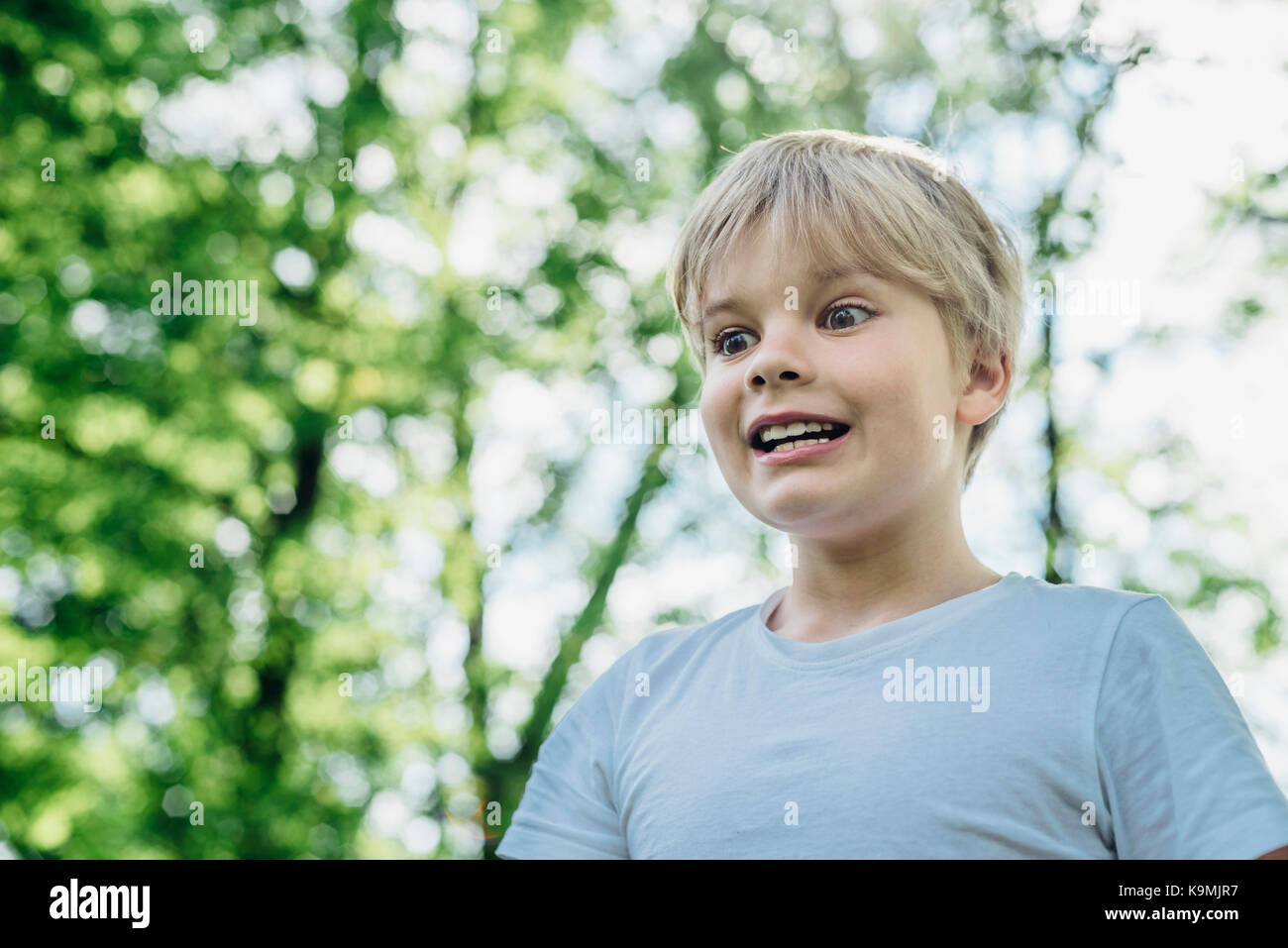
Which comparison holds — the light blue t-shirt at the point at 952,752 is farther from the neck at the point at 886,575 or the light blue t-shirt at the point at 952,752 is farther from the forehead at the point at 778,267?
the forehead at the point at 778,267

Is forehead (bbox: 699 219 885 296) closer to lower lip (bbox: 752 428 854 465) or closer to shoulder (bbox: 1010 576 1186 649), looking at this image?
lower lip (bbox: 752 428 854 465)

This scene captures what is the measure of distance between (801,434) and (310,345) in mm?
6123

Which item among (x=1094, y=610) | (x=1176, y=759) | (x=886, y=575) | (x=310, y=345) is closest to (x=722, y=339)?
(x=886, y=575)

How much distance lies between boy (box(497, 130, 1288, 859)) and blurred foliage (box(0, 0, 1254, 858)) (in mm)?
5212

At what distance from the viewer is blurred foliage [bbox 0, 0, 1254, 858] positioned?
634cm

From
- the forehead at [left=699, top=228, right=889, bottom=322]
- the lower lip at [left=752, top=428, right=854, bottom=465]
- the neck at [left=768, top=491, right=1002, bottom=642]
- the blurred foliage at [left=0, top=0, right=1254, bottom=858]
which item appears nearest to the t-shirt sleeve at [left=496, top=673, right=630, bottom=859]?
the neck at [left=768, top=491, right=1002, bottom=642]

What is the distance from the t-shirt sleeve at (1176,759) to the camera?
0.94m

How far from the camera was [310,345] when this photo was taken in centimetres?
686

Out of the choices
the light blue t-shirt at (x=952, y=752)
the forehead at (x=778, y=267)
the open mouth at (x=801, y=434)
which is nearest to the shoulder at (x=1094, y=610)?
the light blue t-shirt at (x=952, y=752)

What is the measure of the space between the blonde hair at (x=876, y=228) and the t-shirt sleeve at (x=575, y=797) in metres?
0.45

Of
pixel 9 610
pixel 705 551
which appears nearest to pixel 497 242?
pixel 705 551

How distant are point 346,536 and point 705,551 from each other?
2.31 meters

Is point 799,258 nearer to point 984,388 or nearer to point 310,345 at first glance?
point 984,388
